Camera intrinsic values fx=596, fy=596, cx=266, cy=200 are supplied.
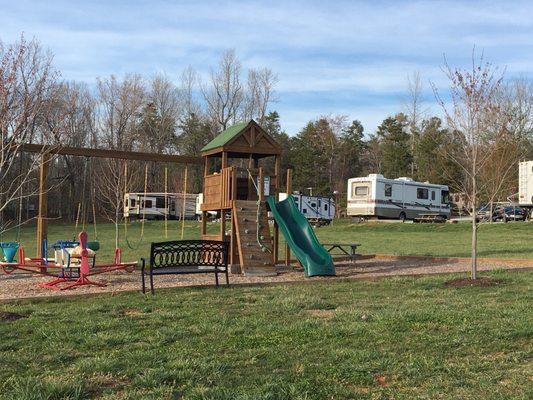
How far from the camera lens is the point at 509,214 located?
1479 inches

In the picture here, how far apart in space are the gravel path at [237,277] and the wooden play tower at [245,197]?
21.0 inches

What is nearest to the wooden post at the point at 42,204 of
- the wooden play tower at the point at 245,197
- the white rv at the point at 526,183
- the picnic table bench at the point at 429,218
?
the wooden play tower at the point at 245,197

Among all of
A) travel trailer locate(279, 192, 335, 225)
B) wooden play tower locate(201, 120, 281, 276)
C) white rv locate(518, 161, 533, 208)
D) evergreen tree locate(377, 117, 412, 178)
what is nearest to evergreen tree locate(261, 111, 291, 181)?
evergreen tree locate(377, 117, 412, 178)

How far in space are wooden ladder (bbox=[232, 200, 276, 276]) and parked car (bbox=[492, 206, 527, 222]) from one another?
2589cm

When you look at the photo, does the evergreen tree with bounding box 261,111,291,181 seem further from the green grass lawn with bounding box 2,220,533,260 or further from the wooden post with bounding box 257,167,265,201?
the wooden post with bounding box 257,167,265,201

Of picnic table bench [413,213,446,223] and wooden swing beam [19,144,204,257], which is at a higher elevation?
wooden swing beam [19,144,204,257]

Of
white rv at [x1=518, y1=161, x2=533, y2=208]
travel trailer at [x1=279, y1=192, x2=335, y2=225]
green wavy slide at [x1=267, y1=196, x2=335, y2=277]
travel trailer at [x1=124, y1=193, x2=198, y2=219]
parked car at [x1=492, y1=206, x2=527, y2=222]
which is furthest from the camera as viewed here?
A: travel trailer at [x1=124, y1=193, x2=198, y2=219]

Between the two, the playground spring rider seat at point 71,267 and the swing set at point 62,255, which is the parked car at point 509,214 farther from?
the playground spring rider seat at point 71,267

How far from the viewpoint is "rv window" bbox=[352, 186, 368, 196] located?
1415 inches

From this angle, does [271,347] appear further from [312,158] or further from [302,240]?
[312,158]

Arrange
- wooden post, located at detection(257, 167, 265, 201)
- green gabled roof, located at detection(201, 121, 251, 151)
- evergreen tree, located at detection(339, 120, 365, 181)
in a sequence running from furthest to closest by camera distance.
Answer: evergreen tree, located at detection(339, 120, 365, 181) → green gabled roof, located at detection(201, 121, 251, 151) → wooden post, located at detection(257, 167, 265, 201)

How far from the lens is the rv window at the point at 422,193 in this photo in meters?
37.3

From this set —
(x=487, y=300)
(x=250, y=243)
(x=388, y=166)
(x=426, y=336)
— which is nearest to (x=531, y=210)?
(x=388, y=166)

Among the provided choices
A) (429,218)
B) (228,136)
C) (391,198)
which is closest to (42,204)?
(228,136)
